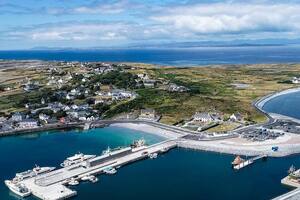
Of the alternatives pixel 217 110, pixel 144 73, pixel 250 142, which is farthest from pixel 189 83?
pixel 250 142

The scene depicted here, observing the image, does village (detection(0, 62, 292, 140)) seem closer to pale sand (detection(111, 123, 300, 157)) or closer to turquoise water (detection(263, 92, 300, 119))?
pale sand (detection(111, 123, 300, 157))

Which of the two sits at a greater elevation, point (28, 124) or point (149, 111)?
Result: point (149, 111)

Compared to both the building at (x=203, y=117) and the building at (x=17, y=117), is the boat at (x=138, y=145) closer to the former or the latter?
the building at (x=203, y=117)

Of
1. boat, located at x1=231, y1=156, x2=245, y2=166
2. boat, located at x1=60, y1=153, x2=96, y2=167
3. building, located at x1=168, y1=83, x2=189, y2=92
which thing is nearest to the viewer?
boat, located at x1=231, y1=156, x2=245, y2=166

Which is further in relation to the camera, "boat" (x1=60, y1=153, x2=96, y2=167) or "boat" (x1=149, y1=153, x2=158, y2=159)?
"boat" (x1=149, y1=153, x2=158, y2=159)

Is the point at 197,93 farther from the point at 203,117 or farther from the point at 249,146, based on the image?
the point at 249,146

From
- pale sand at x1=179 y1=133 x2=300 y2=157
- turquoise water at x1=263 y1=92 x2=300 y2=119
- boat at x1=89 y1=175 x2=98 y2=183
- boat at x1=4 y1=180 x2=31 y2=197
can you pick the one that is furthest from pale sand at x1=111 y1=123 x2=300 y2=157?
boat at x1=4 y1=180 x2=31 y2=197

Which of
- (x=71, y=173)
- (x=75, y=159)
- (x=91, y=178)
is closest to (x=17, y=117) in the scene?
(x=75, y=159)
